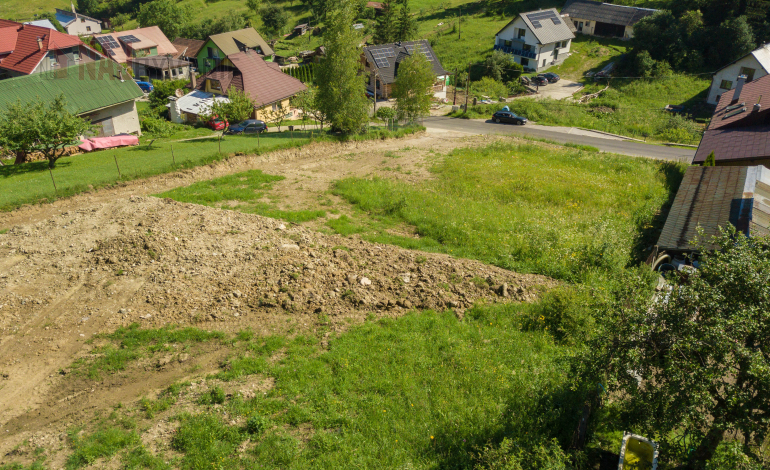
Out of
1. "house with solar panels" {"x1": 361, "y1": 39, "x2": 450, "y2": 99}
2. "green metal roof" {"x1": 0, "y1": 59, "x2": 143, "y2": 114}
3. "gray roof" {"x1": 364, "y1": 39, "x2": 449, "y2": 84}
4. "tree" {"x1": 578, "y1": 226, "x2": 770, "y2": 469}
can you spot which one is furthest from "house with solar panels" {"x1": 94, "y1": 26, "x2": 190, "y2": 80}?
"tree" {"x1": 578, "y1": 226, "x2": 770, "y2": 469}

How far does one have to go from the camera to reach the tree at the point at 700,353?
8.55 metres

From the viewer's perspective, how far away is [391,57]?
62.5 metres

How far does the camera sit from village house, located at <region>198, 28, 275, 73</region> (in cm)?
7194

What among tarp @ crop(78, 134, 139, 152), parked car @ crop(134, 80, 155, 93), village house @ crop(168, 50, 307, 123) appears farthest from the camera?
parked car @ crop(134, 80, 155, 93)

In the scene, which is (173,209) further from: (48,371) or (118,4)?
(118,4)

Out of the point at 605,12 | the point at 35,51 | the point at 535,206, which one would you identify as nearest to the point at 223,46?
the point at 35,51

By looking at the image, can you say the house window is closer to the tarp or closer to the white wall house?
the white wall house

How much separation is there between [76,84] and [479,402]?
45204 millimetres

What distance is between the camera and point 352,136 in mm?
40250

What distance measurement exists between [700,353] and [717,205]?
57.8 ft

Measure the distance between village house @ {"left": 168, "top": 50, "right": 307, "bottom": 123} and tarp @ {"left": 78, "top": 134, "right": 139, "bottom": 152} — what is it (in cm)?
942

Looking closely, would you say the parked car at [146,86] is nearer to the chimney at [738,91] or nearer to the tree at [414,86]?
the tree at [414,86]

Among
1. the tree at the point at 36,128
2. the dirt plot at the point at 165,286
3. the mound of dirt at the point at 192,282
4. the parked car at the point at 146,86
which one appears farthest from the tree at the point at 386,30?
the mound of dirt at the point at 192,282

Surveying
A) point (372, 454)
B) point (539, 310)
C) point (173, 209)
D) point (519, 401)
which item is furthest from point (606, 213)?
point (173, 209)
